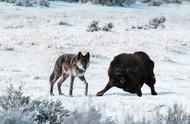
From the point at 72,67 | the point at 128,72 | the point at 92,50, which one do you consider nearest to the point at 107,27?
the point at 92,50

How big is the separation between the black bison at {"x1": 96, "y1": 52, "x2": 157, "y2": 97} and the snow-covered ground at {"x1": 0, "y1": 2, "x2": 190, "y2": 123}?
0.69 ft

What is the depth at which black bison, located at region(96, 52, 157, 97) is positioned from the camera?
46.5 ft

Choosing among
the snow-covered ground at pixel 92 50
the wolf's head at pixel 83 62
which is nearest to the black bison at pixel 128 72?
the snow-covered ground at pixel 92 50

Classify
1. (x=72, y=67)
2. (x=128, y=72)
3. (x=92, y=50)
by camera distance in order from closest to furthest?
(x=128, y=72) → (x=72, y=67) → (x=92, y=50)

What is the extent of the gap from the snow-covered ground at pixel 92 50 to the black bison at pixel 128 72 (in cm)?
21

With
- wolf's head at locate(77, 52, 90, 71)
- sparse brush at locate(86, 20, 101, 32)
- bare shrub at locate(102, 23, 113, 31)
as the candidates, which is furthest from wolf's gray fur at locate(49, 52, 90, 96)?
bare shrub at locate(102, 23, 113, 31)

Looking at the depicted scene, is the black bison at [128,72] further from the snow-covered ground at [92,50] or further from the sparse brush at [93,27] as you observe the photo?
the sparse brush at [93,27]

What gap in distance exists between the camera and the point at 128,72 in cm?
1427

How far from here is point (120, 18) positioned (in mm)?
40156

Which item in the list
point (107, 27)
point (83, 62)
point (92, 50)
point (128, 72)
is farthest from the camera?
point (107, 27)

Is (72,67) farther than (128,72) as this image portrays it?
Yes

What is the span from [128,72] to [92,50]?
10.8 m

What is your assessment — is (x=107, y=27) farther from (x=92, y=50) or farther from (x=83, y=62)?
(x=83, y=62)

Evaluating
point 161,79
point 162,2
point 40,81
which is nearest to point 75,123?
point 40,81
